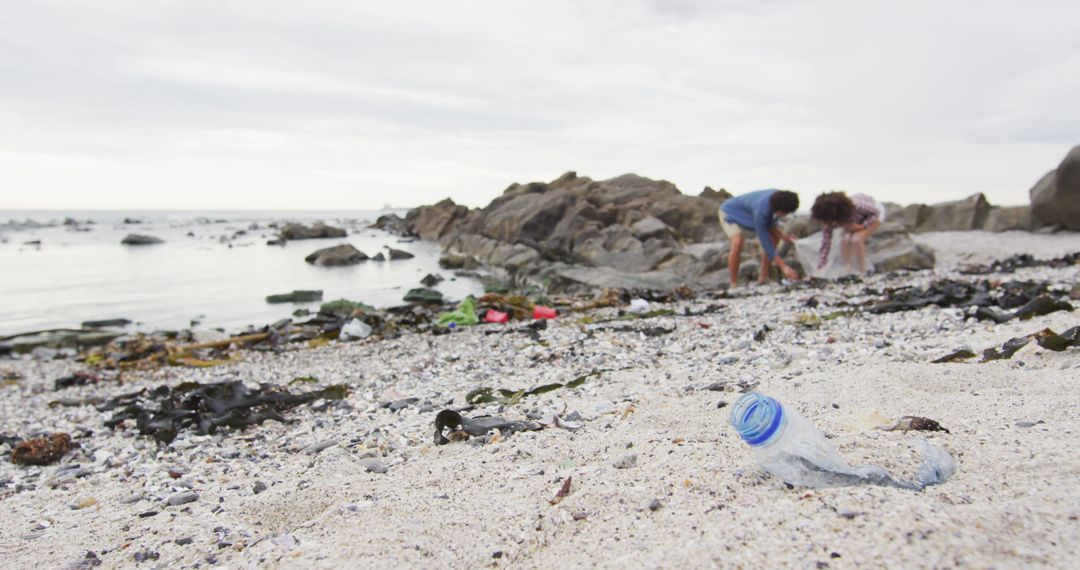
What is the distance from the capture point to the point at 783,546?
1.77 metres

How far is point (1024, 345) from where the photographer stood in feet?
13.5

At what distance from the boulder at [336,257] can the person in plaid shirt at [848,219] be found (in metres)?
17.0

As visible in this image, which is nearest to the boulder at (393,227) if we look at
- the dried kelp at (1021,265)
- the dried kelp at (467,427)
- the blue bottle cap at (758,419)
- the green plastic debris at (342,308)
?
the green plastic debris at (342,308)

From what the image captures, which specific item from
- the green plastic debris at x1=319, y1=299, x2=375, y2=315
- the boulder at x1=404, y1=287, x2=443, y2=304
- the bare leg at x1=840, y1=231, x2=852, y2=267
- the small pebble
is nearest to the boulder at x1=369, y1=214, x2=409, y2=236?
the boulder at x1=404, y1=287, x2=443, y2=304

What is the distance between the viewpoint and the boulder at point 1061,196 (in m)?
15.1

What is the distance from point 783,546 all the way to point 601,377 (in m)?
2.94

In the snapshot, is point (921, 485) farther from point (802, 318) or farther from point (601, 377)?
point (802, 318)

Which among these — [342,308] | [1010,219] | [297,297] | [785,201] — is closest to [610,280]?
[785,201]

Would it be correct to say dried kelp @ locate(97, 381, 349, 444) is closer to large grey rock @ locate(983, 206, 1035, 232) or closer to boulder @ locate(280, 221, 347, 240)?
large grey rock @ locate(983, 206, 1035, 232)

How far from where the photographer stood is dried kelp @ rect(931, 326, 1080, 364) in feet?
12.8

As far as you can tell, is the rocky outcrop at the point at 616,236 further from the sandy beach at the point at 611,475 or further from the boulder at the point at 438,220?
the sandy beach at the point at 611,475

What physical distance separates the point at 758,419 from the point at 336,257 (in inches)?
917

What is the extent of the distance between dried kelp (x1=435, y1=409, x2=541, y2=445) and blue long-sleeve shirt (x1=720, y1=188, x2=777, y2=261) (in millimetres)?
7859

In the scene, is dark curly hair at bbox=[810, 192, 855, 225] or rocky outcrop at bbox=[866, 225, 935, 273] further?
rocky outcrop at bbox=[866, 225, 935, 273]
